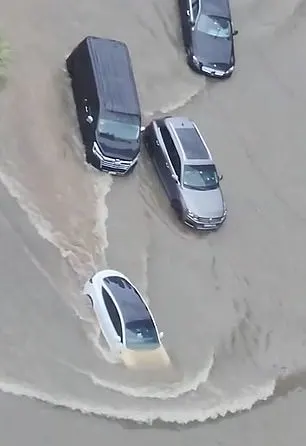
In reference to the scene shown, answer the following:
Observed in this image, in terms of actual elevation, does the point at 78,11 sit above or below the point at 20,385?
above

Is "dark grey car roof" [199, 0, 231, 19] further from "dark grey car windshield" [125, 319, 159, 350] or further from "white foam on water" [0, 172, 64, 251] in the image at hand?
"dark grey car windshield" [125, 319, 159, 350]

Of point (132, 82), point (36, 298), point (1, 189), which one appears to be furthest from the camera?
point (132, 82)

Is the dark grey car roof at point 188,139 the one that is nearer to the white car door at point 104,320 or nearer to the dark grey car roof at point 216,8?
the dark grey car roof at point 216,8

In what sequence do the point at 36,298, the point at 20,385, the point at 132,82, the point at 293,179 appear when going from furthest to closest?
1. the point at 293,179
2. the point at 132,82
3. the point at 36,298
4. the point at 20,385

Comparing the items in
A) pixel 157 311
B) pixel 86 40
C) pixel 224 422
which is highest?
pixel 86 40

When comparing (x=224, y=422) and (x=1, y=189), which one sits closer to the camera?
(x=224, y=422)

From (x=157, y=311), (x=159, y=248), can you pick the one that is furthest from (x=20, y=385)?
(x=159, y=248)

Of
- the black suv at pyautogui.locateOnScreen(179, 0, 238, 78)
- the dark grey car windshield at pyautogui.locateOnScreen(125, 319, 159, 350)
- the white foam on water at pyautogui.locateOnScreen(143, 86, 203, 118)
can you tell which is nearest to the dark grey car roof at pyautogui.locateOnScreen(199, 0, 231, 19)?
the black suv at pyautogui.locateOnScreen(179, 0, 238, 78)

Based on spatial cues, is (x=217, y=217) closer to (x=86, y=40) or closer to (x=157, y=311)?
(x=157, y=311)

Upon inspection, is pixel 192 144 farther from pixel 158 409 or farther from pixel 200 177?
pixel 158 409
